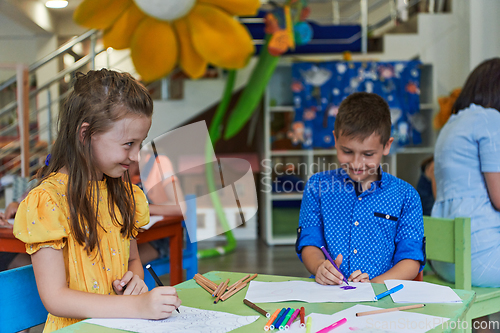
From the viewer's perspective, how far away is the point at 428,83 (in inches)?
147

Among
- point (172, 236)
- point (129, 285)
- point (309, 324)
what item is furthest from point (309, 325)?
point (172, 236)

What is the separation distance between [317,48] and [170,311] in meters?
3.33

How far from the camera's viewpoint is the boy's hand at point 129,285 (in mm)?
813

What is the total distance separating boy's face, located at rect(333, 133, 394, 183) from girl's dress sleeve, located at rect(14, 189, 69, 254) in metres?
0.67

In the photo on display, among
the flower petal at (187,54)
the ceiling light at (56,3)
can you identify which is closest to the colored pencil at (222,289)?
the ceiling light at (56,3)

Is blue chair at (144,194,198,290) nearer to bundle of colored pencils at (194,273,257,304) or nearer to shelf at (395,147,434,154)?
bundle of colored pencils at (194,273,257,304)

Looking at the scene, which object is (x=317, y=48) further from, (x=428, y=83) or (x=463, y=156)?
(x=463, y=156)

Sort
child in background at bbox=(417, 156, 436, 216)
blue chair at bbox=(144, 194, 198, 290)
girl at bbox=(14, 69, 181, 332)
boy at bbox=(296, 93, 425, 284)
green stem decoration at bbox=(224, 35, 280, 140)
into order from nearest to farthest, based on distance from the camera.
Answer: girl at bbox=(14, 69, 181, 332) < boy at bbox=(296, 93, 425, 284) < blue chair at bbox=(144, 194, 198, 290) < child in background at bbox=(417, 156, 436, 216) < green stem decoration at bbox=(224, 35, 280, 140)

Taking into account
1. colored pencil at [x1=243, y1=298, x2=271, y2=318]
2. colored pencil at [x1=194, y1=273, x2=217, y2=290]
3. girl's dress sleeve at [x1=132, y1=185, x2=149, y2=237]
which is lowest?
colored pencil at [x1=194, y1=273, x2=217, y2=290]

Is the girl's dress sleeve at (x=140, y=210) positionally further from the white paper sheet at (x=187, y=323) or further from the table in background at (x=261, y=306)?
the white paper sheet at (x=187, y=323)

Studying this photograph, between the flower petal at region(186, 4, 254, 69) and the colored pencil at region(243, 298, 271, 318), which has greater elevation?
the flower petal at region(186, 4, 254, 69)

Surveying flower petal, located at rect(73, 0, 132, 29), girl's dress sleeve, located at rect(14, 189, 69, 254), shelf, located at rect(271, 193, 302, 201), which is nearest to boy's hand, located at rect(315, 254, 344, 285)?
girl's dress sleeve, located at rect(14, 189, 69, 254)

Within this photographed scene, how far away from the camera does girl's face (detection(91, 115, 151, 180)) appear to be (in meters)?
0.77

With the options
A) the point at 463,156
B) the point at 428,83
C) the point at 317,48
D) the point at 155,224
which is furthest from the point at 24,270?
the point at 428,83
